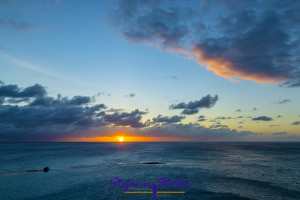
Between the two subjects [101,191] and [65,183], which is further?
[65,183]

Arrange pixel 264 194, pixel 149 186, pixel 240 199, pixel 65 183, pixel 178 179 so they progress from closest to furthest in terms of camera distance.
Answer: pixel 240 199 → pixel 264 194 → pixel 149 186 → pixel 65 183 → pixel 178 179

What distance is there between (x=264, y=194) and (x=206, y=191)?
12.8 metres

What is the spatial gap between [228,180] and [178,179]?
1473 centimetres

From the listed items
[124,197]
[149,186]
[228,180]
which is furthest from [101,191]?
[228,180]

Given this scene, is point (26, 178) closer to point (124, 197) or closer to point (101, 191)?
point (101, 191)

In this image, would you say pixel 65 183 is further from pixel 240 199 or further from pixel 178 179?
pixel 240 199

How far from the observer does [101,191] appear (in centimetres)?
4350

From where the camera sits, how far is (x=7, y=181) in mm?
52719

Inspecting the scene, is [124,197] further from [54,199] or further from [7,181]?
[7,181]

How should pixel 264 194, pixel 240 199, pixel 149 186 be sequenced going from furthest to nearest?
pixel 149 186 → pixel 264 194 → pixel 240 199

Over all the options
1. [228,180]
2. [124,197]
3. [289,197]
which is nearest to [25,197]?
[124,197]

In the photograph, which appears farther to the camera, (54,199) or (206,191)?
(206,191)

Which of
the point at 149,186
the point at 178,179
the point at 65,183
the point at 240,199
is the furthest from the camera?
the point at 178,179

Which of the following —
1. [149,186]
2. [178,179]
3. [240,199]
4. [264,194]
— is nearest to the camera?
[240,199]
